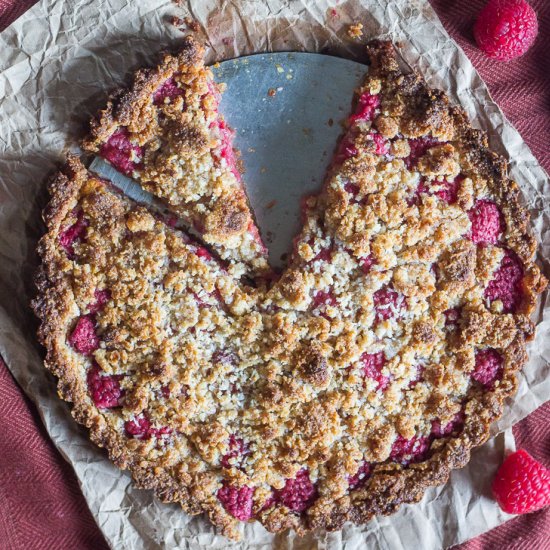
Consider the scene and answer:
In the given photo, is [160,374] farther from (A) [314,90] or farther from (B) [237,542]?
(A) [314,90]

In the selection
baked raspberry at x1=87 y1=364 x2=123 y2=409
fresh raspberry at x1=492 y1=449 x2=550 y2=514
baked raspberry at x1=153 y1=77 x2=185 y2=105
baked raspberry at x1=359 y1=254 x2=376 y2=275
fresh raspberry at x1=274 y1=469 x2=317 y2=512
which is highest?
baked raspberry at x1=153 y1=77 x2=185 y2=105

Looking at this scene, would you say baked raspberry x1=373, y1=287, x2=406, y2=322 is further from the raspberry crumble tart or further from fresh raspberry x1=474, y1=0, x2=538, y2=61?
fresh raspberry x1=474, y1=0, x2=538, y2=61

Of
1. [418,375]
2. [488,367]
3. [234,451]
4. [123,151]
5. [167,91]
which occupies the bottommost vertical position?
[488,367]

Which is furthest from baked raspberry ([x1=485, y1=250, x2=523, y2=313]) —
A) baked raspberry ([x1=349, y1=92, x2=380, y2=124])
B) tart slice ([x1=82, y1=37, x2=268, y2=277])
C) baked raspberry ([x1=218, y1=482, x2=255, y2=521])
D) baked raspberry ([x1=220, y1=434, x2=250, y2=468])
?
baked raspberry ([x1=218, y1=482, x2=255, y2=521])

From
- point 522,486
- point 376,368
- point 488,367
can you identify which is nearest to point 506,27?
point 488,367

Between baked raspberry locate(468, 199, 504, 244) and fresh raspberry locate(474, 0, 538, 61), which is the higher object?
fresh raspberry locate(474, 0, 538, 61)

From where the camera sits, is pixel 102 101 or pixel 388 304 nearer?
pixel 388 304

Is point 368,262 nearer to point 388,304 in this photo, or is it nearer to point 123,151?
point 388,304
